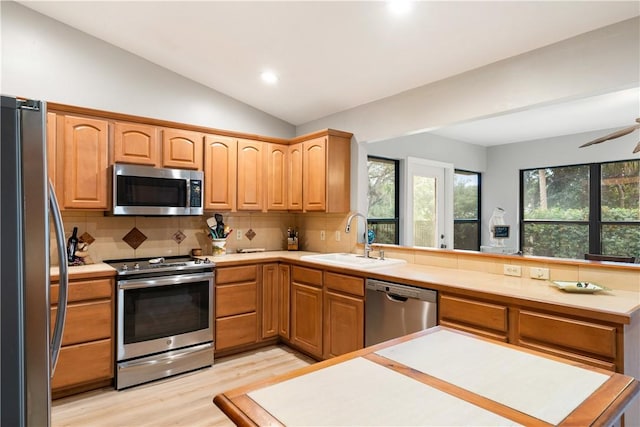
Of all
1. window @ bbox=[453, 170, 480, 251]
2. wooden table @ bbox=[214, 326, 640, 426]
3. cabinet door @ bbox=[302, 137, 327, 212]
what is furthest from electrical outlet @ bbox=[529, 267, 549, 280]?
window @ bbox=[453, 170, 480, 251]

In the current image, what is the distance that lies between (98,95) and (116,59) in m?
0.38

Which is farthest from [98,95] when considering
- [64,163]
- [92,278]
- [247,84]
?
[92,278]

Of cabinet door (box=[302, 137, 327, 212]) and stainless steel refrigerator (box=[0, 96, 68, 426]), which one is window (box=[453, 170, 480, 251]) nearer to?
cabinet door (box=[302, 137, 327, 212])

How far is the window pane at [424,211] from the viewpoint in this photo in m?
4.84

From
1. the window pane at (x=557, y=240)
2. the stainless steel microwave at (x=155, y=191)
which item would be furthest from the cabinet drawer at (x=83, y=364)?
the window pane at (x=557, y=240)

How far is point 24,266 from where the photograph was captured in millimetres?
1143

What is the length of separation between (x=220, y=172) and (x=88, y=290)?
152cm

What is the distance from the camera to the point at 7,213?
1.12 m

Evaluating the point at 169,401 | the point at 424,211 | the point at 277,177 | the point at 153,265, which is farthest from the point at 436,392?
the point at 424,211

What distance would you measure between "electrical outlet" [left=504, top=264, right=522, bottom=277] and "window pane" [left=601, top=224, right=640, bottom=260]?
3026mm

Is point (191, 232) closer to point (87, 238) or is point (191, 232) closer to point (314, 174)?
point (87, 238)

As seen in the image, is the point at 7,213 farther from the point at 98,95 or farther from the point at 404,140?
the point at 404,140

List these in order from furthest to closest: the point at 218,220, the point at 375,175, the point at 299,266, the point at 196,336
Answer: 1. the point at 375,175
2. the point at 218,220
3. the point at 299,266
4. the point at 196,336

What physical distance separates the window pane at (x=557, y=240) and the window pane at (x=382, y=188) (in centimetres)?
232
